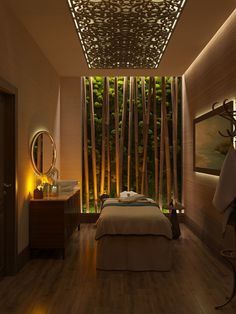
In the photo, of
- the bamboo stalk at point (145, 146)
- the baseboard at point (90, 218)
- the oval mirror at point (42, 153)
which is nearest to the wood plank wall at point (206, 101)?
the bamboo stalk at point (145, 146)

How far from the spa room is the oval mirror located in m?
0.02

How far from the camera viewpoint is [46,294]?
363 cm

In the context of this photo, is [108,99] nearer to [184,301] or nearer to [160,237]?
[160,237]

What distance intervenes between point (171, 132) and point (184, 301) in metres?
4.47

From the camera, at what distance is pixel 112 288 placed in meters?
3.84

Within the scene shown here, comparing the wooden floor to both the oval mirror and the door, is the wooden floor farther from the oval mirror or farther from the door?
the oval mirror

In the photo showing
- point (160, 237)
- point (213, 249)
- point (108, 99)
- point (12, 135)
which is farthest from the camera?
point (108, 99)

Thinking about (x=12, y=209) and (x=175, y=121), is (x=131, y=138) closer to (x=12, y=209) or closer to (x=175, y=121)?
(x=175, y=121)

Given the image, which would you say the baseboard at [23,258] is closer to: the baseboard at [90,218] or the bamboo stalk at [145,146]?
the baseboard at [90,218]

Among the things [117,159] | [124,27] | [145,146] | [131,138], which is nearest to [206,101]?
[124,27]

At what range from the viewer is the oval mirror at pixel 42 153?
5.13 meters

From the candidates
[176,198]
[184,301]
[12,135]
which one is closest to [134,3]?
[12,135]

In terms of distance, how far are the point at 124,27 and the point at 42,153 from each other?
2.20 metres

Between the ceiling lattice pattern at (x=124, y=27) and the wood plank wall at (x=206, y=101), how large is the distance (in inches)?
24.9
